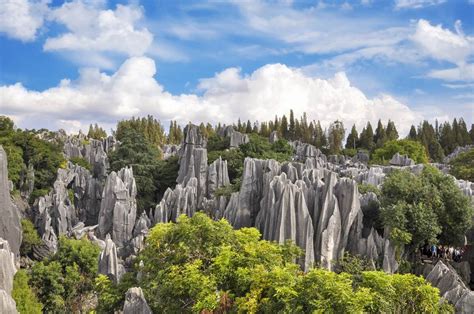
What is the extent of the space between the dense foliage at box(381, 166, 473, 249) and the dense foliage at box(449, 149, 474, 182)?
2066 centimetres

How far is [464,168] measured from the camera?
132ft

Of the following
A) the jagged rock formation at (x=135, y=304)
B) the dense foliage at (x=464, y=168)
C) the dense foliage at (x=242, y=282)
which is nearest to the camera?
the jagged rock formation at (x=135, y=304)

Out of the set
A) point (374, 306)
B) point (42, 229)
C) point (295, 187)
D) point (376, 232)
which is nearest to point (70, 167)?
point (42, 229)

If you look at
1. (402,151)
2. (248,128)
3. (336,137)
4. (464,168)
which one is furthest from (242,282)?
(248,128)

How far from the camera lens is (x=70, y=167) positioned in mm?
43438

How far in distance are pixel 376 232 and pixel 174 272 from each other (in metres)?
11.8

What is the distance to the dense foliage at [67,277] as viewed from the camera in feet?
61.9

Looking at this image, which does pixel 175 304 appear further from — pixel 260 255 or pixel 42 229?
pixel 42 229

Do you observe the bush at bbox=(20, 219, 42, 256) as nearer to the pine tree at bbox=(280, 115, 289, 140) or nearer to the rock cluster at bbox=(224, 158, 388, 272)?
the rock cluster at bbox=(224, 158, 388, 272)

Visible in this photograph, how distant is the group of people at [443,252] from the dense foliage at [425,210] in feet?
3.00

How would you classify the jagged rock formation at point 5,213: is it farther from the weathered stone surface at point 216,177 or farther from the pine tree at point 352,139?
the pine tree at point 352,139

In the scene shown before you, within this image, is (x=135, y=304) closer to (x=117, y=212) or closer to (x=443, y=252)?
(x=443, y=252)

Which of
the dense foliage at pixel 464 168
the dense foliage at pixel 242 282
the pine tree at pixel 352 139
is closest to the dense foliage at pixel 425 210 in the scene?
the dense foliage at pixel 242 282

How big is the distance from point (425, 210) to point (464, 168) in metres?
24.1
